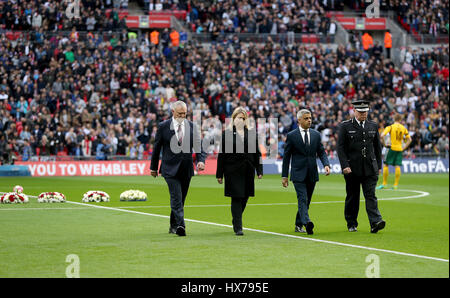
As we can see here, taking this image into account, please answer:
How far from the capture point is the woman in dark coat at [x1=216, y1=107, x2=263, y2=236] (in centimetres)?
1477

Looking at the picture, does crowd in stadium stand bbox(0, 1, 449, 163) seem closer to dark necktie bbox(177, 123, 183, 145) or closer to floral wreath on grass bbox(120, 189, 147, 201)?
floral wreath on grass bbox(120, 189, 147, 201)

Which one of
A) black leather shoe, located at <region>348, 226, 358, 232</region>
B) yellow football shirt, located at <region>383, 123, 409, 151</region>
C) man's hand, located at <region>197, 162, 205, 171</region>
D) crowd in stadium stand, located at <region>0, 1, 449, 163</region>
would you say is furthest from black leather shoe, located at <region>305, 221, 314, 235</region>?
crowd in stadium stand, located at <region>0, 1, 449, 163</region>

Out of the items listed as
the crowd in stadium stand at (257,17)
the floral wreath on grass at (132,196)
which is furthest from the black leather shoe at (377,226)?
the crowd in stadium stand at (257,17)

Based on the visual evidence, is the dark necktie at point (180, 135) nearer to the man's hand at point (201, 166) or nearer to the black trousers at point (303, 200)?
the man's hand at point (201, 166)

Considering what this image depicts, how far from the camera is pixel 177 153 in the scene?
48.1ft

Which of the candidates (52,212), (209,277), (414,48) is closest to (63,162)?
(52,212)

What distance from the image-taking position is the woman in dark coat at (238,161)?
1477 centimetres

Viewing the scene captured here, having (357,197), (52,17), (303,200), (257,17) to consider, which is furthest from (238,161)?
(257,17)

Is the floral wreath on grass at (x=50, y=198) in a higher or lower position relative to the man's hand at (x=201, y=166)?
lower

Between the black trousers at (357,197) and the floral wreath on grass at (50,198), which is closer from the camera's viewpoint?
the black trousers at (357,197)

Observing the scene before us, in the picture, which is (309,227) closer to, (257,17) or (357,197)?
(357,197)

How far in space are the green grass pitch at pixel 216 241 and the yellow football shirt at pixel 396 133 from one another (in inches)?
197
